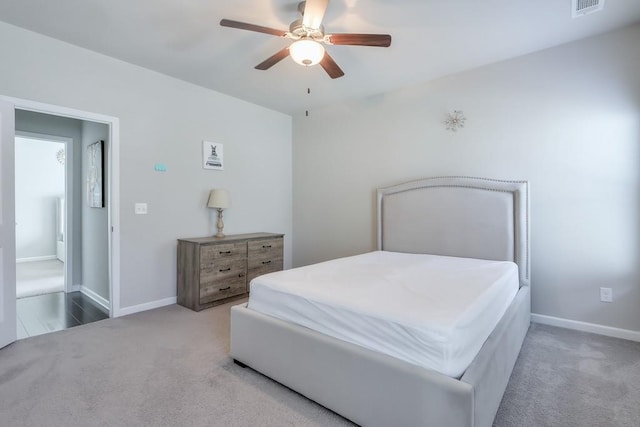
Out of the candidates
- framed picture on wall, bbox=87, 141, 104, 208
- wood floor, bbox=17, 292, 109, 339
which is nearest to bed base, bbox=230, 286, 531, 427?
wood floor, bbox=17, 292, 109, 339

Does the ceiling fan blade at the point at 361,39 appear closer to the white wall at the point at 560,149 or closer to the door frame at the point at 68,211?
the white wall at the point at 560,149

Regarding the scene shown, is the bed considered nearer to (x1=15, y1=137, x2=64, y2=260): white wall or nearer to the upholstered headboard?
the upholstered headboard

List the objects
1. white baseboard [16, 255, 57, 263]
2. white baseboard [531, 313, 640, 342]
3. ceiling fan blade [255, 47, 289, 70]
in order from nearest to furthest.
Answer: ceiling fan blade [255, 47, 289, 70], white baseboard [531, 313, 640, 342], white baseboard [16, 255, 57, 263]

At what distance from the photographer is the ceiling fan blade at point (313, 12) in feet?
6.35

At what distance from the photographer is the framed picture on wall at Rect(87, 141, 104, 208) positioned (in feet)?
12.2

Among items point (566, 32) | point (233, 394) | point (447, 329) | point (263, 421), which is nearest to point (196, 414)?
point (233, 394)

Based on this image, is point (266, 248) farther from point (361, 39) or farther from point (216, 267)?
point (361, 39)

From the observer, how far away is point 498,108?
10.5 feet

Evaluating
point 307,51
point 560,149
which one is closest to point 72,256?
point 307,51

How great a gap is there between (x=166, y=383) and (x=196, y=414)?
16.8 inches

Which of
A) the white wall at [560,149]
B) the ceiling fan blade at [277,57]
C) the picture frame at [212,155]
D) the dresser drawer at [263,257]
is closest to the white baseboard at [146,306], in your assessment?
the dresser drawer at [263,257]

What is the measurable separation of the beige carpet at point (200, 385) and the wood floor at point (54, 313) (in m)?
0.29

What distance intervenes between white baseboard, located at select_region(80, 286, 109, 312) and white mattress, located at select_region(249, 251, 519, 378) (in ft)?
8.16

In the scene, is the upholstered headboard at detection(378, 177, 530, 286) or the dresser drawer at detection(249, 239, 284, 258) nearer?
the upholstered headboard at detection(378, 177, 530, 286)
